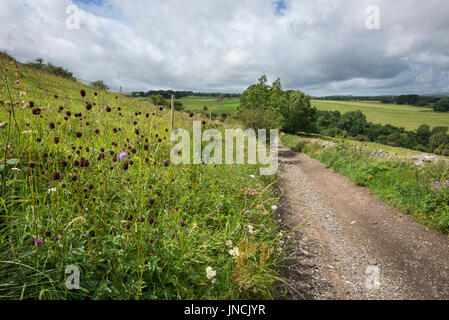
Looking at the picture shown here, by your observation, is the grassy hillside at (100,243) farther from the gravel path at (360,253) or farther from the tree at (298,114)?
the tree at (298,114)

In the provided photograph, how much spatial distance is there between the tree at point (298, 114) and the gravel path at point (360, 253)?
38429 mm

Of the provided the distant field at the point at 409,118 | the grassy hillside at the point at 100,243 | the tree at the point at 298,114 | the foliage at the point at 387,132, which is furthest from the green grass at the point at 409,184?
the distant field at the point at 409,118

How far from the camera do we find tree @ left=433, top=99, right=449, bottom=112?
62.5 metres

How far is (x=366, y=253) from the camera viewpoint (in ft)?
16.0

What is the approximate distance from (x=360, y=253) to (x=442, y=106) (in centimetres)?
9266

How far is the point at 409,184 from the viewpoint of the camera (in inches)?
267

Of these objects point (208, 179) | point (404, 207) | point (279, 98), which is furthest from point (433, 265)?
point (279, 98)

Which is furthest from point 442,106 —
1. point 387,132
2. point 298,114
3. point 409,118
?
point 298,114

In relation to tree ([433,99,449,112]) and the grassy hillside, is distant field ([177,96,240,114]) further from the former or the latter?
tree ([433,99,449,112])

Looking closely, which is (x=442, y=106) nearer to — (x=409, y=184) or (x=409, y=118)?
(x=409, y=118)

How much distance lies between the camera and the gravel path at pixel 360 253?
3.68 m

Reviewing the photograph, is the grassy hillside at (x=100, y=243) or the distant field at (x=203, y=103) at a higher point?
the distant field at (x=203, y=103)

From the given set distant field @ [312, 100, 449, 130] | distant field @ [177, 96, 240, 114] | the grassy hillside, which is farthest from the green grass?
distant field @ [312, 100, 449, 130]

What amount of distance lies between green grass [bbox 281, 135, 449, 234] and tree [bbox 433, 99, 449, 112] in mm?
83591
